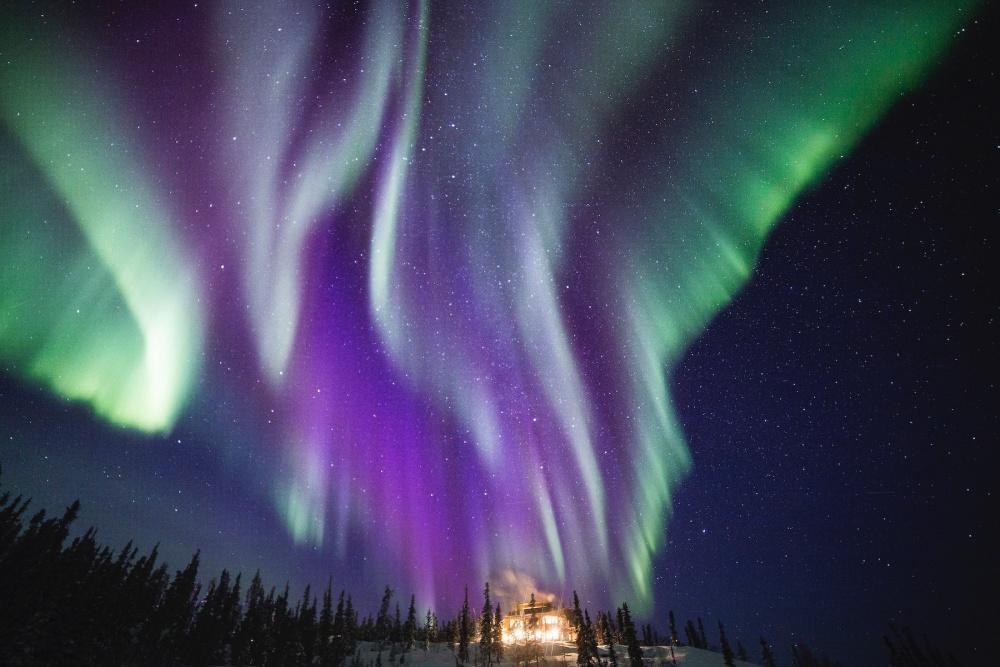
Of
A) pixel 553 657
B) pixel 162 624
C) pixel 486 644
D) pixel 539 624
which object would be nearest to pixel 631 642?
pixel 553 657

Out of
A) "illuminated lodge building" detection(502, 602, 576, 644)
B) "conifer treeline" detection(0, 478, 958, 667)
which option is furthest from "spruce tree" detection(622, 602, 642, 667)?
"illuminated lodge building" detection(502, 602, 576, 644)

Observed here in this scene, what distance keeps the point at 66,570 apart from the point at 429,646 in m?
83.8

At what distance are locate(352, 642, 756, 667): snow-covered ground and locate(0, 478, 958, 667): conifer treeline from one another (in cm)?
167

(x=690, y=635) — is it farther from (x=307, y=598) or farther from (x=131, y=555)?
(x=131, y=555)

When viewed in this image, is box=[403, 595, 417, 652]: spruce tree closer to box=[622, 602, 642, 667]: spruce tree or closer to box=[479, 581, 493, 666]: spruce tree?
box=[479, 581, 493, 666]: spruce tree

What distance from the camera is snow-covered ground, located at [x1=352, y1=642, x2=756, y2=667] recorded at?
330 feet

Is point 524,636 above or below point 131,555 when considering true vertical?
below

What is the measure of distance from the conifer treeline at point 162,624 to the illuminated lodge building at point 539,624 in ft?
51.7

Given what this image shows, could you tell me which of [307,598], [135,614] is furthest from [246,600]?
[135,614]

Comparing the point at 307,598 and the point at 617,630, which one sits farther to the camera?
the point at 617,630

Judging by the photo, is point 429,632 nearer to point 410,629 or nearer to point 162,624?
point 410,629

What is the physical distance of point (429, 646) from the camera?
388 ft

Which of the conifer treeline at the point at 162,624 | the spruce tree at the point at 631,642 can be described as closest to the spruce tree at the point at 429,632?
the conifer treeline at the point at 162,624

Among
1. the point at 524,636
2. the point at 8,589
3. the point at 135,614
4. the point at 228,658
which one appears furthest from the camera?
the point at 524,636
